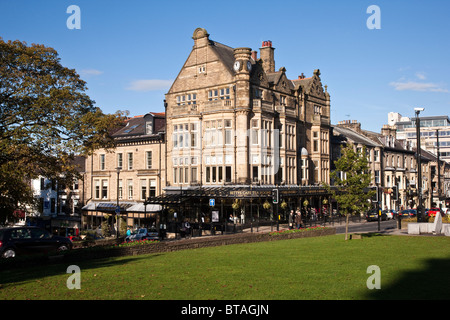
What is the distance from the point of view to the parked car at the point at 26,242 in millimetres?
19906

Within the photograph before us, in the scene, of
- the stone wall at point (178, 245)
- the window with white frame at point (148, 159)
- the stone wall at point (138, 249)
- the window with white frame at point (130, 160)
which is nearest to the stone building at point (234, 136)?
the window with white frame at point (148, 159)

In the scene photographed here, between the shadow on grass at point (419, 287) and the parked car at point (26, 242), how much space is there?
13640 millimetres

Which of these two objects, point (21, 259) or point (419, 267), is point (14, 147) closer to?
point (21, 259)

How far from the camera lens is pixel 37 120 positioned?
25250 mm

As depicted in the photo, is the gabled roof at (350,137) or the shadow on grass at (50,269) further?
the gabled roof at (350,137)

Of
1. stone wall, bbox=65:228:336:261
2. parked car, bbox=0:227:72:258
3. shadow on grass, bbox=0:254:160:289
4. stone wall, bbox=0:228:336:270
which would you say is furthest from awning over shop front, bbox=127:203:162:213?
shadow on grass, bbox=0:254:160:289

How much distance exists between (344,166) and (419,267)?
1252cm

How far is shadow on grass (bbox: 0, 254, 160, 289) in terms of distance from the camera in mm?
14469

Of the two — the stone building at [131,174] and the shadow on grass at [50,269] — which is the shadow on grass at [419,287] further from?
the stone building at [131,174]

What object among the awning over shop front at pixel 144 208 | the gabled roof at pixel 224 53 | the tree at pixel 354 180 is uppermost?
the gabled roof at pixel 224 53

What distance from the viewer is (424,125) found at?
132125 mm
